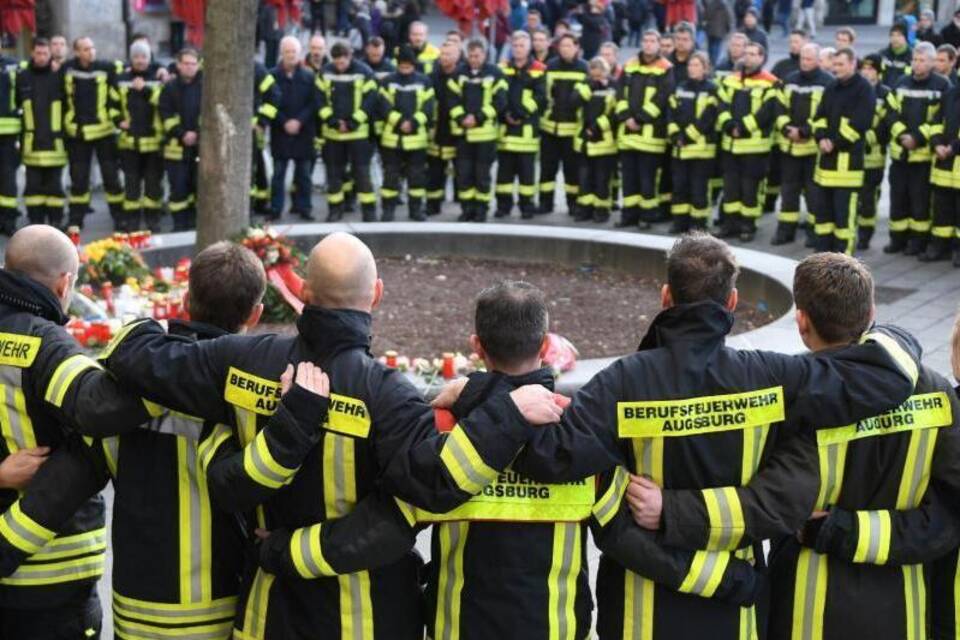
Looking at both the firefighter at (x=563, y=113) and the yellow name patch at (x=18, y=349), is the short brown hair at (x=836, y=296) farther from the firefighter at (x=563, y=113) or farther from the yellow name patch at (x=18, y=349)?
the firefighter at (x=563, y=113)

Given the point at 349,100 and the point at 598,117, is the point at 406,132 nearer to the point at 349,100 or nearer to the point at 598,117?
the point at 349,100

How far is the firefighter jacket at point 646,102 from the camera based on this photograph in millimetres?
14594

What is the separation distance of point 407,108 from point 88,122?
10.7ft

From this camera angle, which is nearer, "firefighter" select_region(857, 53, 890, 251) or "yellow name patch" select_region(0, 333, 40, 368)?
"yellow name patch" select_region(0, 333, 40, 368)

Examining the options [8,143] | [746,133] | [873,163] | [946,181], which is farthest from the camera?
[8,143]

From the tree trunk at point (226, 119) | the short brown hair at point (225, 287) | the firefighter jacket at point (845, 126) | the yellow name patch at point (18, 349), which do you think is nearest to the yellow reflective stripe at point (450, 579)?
the short brown hair at point (225, 287)

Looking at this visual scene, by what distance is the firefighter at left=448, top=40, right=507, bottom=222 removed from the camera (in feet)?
49.0

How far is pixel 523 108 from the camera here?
1511 centimetres

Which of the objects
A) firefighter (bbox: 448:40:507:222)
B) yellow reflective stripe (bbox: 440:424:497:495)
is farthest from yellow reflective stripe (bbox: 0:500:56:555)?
firefighter (bbox: 448:40:507:222)

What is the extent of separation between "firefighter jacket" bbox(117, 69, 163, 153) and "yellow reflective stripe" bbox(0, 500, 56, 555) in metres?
10.7

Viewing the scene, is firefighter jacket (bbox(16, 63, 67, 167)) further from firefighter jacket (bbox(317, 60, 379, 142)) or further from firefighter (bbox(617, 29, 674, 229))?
firefighter (bbox(617, 29, 674, 229))

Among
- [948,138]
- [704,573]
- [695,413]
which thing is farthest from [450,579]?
[948,138]

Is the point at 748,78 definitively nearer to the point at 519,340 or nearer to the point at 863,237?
the point at 863,237

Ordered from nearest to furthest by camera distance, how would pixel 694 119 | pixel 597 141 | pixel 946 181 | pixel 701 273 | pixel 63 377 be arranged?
1. pixel 701 273
2. pixel 63 377
3. pixel 946 181
4. pixel 694 119
5. pixel 597 141
